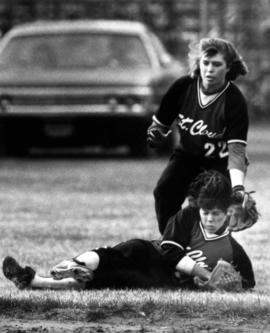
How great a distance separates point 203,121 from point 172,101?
288 millimetres

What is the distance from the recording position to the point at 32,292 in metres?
7.23

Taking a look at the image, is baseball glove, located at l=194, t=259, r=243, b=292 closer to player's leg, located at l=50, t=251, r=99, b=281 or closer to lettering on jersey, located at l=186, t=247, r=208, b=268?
lettering on jersey, located at l=186, t=247, r=208, b=268

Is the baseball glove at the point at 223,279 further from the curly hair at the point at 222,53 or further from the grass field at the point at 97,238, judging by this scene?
the curly hair at the point at 222,53

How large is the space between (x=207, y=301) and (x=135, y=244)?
828 mm

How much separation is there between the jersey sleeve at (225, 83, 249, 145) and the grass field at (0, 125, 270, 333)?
818 millimetres

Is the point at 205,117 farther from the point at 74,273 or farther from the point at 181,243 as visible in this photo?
the point at 74,273

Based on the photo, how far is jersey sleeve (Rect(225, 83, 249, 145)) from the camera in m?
7.69

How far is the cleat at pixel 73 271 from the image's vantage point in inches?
289

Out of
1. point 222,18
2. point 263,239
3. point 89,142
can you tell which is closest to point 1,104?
point 89,142

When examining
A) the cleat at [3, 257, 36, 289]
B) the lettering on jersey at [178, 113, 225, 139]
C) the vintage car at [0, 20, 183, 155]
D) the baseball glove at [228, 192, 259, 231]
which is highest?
the lettering on jersey at [178, 113, 225, 139]

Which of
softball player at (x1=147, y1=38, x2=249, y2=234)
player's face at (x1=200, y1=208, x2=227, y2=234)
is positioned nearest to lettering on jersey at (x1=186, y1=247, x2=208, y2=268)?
player's face at (x1=200, y1=208, x2=227, y2=234)

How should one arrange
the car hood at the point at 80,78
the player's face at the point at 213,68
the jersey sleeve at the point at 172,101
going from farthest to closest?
the car hood at the point at 80,78
the jersey sleeve at the point at 172,101
the player's face at the point at 213,68

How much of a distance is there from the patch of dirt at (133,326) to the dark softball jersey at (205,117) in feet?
4.66

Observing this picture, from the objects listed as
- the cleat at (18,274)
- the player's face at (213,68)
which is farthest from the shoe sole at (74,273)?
the player's face at (213,68)
